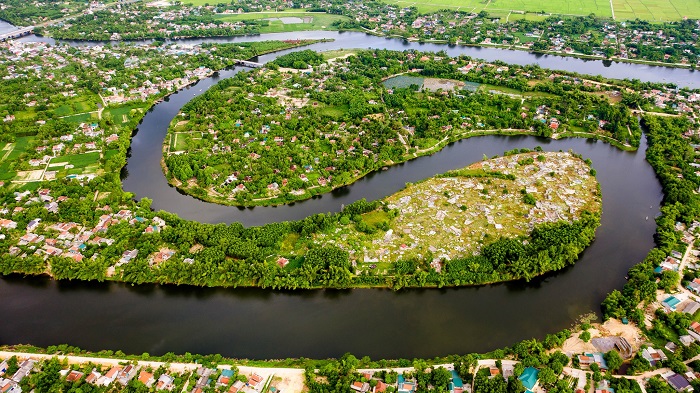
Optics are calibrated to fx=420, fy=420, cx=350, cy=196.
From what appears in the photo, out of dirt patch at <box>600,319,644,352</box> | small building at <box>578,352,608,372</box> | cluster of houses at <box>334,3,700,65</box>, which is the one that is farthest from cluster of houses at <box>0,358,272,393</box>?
cluster of houses at <box>334,3,700,65</box>

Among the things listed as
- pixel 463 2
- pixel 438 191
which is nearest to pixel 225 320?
pixel 438 191

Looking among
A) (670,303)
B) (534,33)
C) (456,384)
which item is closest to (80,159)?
(456,384)

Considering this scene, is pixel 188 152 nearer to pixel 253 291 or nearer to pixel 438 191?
pixel 253 291

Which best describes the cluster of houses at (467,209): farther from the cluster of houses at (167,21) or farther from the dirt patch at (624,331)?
the cluster of houses at (167,21)

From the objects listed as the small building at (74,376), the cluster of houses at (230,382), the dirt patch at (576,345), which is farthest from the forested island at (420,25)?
the small building at (74,376)

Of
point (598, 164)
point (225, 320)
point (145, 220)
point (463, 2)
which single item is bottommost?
point (225, 320)

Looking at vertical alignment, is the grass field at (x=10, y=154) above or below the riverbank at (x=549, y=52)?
below

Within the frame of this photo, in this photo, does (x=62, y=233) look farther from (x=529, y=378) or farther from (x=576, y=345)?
(x=576, y=345)

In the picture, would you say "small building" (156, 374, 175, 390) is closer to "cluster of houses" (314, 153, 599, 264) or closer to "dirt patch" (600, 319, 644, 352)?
"cluster of houses" (314, 153, 599, 264)
